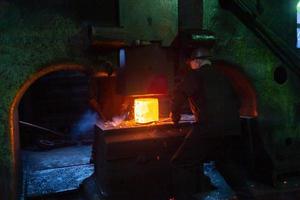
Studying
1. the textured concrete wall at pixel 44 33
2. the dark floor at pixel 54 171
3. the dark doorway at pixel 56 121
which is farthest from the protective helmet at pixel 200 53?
the dark doorway at pixel 56 121

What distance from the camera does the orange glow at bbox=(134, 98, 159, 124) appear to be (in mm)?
5523

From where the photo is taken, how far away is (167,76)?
5.88 metres

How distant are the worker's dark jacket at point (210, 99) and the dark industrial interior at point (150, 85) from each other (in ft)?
0.75

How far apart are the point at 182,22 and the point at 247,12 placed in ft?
4.54

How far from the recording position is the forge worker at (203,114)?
4953 mm

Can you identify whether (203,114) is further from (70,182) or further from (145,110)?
(70,182)

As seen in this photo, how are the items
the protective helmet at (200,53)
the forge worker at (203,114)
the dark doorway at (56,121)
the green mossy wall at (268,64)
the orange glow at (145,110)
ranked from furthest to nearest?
1. the dark doorway at (56,121)
2. the green mossy wall at (268,64)
3. the orange glow at (145,110)
4. the protective helmet at (200,53)
5. the forge worker at (203,114)

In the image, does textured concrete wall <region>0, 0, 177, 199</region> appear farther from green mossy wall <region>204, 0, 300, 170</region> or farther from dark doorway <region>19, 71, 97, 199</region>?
dark doorway <region>19, 71, 97, 199</region>

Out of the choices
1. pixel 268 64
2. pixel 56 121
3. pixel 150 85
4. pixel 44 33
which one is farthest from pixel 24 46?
pixel 56 121

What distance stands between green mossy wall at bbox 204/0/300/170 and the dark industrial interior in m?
0.02

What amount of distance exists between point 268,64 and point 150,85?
2.95m

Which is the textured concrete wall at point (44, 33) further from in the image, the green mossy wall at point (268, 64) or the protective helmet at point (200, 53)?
the green mossy wall at point (268, 64)

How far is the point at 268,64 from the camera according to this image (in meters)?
6.81

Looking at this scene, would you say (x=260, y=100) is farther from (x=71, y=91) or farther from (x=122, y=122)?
(x=71, y=91)
